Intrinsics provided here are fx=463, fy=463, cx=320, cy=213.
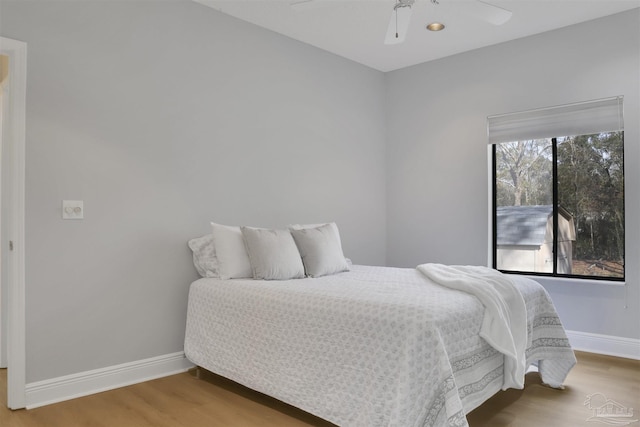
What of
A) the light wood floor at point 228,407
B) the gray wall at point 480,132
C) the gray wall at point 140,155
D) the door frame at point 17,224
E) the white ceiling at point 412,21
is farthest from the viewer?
the gray wall at point 480,132

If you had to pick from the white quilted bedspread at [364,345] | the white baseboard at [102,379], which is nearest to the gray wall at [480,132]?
the white quilted bedspread at [364,345]

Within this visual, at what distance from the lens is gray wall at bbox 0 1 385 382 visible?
2.74m

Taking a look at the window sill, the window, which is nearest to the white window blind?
the window

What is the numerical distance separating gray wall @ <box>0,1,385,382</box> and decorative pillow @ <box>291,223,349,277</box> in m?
0.57

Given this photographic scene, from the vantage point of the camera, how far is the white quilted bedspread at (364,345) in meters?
1.96

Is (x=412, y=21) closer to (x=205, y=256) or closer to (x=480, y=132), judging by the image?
(x=480, y=132)

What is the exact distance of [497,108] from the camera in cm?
439

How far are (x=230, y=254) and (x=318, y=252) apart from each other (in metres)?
0.64

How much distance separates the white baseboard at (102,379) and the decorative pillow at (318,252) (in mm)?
1139

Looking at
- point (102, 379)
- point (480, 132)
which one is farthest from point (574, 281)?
point (102, 379)

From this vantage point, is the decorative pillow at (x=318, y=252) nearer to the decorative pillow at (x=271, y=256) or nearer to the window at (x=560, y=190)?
the decorative pillow at (x=271, y=256)

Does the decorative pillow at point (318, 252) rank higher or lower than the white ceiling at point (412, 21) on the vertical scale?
lower

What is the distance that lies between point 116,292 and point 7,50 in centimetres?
156

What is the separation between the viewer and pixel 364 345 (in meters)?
2.15
